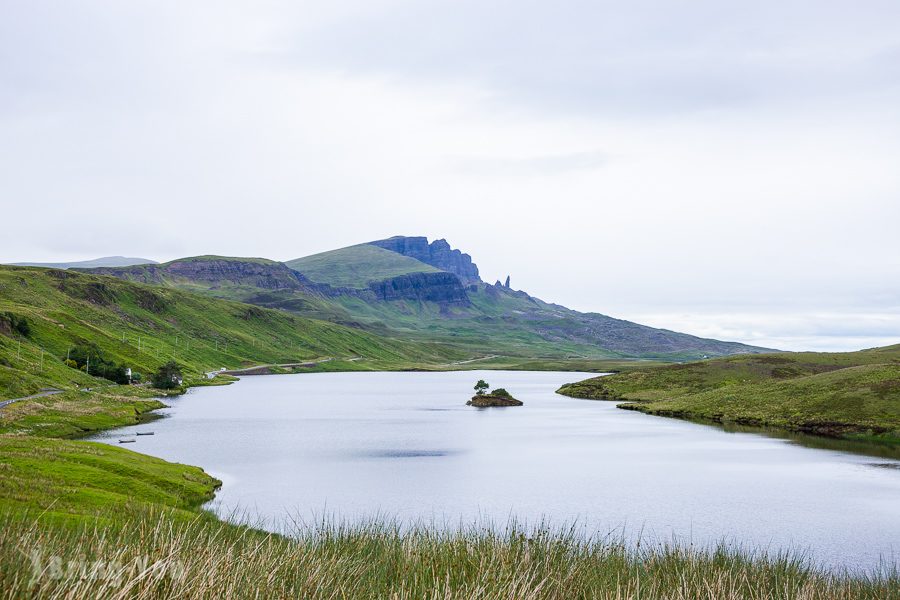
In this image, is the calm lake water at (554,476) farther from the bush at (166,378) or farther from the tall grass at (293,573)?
the bush at (166,378)

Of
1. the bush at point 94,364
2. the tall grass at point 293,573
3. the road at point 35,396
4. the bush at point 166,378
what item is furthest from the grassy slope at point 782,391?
the bush at point 94,364

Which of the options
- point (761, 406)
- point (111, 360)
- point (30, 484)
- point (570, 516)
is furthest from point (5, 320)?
point (761, 406)

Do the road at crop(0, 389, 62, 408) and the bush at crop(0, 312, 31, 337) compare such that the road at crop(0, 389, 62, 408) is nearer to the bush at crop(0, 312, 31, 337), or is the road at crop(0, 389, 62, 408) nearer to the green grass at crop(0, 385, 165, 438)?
the green grass at crop(0, 385, 165, 438)

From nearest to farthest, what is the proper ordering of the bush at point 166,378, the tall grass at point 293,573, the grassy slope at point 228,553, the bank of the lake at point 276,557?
the tall grass at point 293,573 < the bank of the lake at point 276,557 < the grassy slope at point 228,553 < the bush at point 166,378

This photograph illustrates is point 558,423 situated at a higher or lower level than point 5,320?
lower

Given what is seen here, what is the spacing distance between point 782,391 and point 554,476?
250 feet

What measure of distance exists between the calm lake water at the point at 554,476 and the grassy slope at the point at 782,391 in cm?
1181

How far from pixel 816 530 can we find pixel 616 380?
144 meters

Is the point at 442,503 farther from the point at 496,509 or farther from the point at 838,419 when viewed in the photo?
the point at 838,419

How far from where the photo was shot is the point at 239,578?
520 inches

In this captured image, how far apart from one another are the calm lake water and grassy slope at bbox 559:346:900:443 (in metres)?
11.8

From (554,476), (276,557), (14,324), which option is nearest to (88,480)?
(276,557)

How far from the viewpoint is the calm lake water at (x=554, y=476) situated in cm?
4891

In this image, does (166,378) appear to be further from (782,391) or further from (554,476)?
(782,391)
